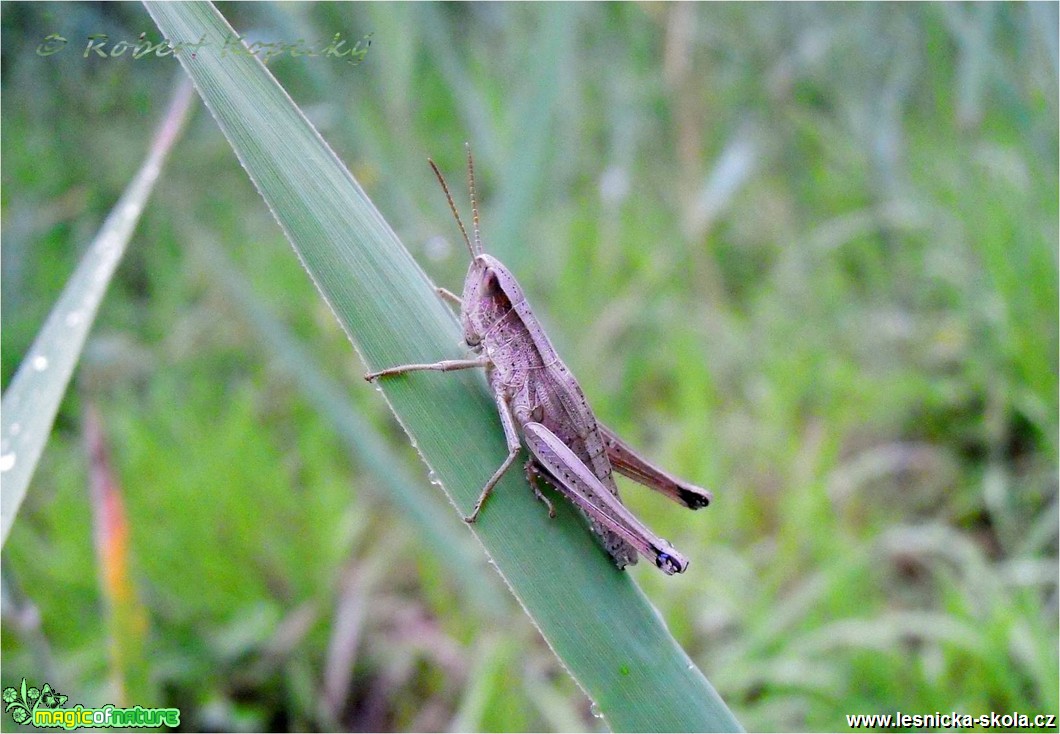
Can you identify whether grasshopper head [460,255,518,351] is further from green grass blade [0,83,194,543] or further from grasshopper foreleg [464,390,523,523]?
green grass blade [0,83,194,543]

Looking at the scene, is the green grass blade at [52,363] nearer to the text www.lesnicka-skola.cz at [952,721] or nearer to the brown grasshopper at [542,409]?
the brown grasshopper at [542,409]

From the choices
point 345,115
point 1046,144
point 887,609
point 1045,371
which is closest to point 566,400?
point 345,115

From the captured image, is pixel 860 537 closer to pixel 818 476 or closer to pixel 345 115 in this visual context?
pixel 818 476

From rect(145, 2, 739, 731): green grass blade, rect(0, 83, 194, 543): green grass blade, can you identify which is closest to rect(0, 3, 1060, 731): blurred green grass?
rect(0, 83, 194, 543): green grass blade

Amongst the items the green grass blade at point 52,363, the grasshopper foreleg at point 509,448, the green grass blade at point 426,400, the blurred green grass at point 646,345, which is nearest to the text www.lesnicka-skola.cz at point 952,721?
the blurred green grass at point 646,345

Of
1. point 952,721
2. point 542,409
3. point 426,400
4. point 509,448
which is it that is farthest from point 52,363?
point 952,721

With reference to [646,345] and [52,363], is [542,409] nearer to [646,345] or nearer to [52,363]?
[52,363]
